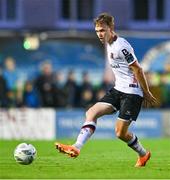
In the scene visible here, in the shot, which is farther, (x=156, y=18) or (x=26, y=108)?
(x=156, y=18)

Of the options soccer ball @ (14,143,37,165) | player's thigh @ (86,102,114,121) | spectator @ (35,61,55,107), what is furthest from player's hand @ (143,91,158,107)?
spectator @ (35,61,55,107)

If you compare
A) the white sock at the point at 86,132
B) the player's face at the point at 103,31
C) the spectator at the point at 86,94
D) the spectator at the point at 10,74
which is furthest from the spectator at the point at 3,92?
the player's face at the point at 103,31

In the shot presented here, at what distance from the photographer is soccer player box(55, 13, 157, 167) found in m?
14.9

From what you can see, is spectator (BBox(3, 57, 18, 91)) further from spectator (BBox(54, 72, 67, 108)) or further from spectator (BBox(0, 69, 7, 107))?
spectator (BBox(54, 72, 67, 108))

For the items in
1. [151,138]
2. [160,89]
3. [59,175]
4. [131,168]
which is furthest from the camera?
[160,89]

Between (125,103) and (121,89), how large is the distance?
25cm

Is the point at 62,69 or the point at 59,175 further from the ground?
the point at 59,175

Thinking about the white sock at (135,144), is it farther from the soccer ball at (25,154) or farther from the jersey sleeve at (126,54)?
A: the soccer ball at (25,154)

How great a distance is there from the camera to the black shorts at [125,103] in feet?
49.3

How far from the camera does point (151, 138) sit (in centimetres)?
2936

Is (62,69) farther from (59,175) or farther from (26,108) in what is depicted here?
(59,175)

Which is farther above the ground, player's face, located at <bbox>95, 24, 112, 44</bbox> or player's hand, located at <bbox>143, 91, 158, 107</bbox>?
player's face, located at <bbox>95, 24, 112, 44</bbox>

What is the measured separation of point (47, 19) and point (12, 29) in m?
1.64

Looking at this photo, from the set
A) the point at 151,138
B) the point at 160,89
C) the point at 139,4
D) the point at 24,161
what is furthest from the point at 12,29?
the point at 24,161
